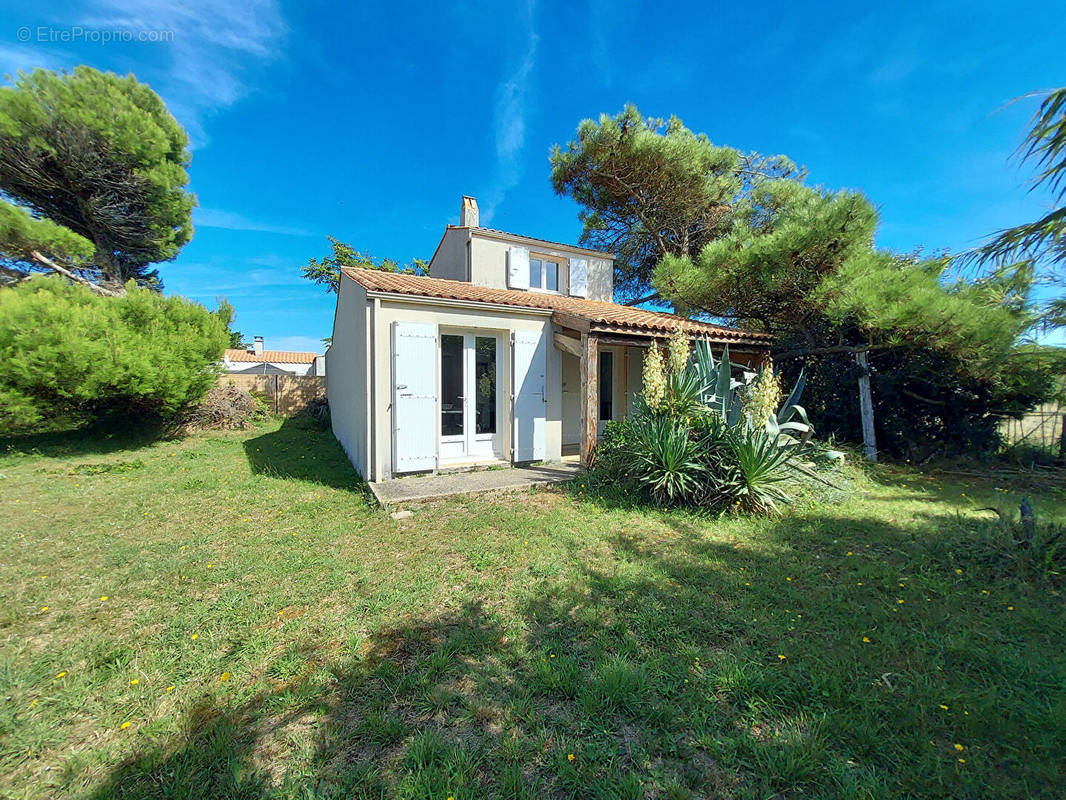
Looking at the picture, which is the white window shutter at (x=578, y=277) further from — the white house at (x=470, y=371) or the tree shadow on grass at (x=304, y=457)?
the tree shadow on grass at (x=304, y=457)

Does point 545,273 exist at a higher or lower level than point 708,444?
higher

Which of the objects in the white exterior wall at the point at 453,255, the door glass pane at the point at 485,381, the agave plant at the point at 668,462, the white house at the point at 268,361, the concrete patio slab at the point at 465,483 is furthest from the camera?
the white house at the point at 268,361

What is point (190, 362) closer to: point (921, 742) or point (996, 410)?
point (921, 742)

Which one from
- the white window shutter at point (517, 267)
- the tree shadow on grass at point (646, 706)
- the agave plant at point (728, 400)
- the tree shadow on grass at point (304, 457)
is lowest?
the tree shadow on grass at point (646, 706)

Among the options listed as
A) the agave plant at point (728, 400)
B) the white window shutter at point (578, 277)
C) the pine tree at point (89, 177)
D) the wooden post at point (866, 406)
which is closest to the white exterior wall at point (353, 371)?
the agave plant at point (728, 400)

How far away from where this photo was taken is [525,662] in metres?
2.39

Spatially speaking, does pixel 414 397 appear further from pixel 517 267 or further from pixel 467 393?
pixel 517 267

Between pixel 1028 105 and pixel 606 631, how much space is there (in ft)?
17.3

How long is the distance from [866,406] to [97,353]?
16644 mm

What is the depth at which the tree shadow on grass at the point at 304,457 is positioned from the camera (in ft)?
22.9

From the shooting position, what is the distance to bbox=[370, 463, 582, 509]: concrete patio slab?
18.1 ft

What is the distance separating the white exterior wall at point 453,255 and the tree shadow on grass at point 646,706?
972 cm

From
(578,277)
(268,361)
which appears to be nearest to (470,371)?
(578,277)

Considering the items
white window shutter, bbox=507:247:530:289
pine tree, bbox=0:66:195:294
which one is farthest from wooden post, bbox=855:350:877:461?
pine tree, bbox=0:66:195:294
